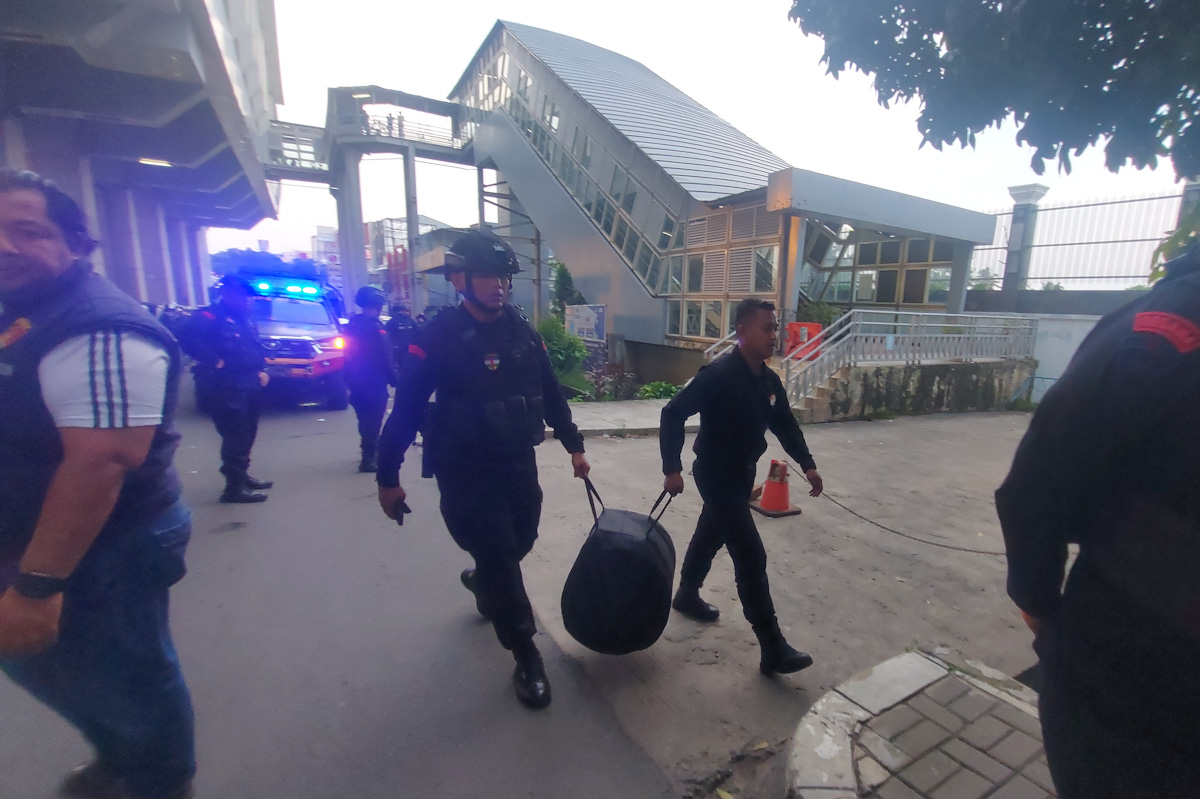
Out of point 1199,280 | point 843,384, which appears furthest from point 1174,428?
point 843,384

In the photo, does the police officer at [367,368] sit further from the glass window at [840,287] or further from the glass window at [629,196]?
the glass window at [840,287]

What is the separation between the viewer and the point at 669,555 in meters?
2.67

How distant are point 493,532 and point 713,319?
1143 centimetres

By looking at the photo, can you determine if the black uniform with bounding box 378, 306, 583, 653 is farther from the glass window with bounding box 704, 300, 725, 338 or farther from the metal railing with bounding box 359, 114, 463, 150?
the metal railing with bounding box 359, 114, 463, 150

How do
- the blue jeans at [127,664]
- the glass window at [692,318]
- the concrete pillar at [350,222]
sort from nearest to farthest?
the blue jeans at [127,664], the glass window at [692,318], the concrete pillar at [350,222]

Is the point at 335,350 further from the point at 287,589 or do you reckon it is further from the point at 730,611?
the point at 730,611

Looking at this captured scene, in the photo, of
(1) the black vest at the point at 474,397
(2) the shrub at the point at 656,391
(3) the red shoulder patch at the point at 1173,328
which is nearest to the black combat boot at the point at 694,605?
(1) the black vest at the point at 474,397

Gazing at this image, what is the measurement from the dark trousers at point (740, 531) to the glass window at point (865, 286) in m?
14.7

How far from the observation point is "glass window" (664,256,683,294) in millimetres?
14109

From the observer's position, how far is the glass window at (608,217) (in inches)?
620

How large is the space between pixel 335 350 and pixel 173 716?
25.8 ft

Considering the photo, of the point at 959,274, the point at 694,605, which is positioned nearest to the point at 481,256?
the point at 694,605

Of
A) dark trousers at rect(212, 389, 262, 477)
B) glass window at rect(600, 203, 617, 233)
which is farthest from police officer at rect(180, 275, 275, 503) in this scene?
glass window at rect(600, 203, 617, 233)

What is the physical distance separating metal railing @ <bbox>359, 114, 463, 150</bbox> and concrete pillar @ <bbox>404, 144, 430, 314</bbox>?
0.82 meters
